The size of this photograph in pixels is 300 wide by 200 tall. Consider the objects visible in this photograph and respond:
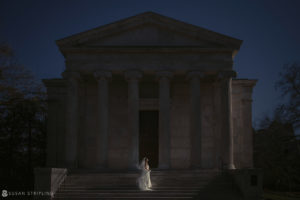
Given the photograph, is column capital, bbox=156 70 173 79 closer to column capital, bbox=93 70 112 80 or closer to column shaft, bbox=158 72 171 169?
column shaft, bbox=158 72 171 169

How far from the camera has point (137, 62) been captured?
30.8 metres

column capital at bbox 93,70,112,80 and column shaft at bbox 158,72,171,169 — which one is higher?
column capital at bbox 93,70,112,80

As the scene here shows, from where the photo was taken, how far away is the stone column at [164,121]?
1158 inches

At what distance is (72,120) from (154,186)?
33.4 feet

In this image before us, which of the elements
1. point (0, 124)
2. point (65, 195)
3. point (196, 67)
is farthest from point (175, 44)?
point (0, 124)

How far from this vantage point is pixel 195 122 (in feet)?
98.3

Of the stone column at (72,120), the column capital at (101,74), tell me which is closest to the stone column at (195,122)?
the column capital at (101,74)

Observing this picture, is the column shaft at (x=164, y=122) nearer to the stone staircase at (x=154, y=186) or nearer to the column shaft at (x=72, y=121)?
the stone staircase at (x=154, y=186)

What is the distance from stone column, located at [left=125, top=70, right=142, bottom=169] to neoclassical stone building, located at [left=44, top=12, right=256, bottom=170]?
0.08 metres

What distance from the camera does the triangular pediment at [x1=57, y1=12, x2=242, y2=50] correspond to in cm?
3084

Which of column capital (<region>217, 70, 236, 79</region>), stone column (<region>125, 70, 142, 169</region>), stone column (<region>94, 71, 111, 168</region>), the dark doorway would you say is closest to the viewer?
stone column (<region>125, 70, 142, 169</region>)

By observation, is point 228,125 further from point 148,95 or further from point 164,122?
point 148,95

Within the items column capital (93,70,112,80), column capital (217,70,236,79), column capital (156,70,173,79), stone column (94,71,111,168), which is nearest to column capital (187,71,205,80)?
column capital (217,70,236,79)

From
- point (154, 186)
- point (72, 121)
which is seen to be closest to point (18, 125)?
point (72, 121)
